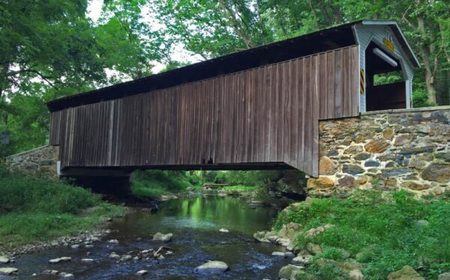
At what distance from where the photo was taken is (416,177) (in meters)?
7.85

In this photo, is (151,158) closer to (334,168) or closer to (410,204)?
(334,168)

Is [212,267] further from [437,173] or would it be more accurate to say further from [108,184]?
[108,184]

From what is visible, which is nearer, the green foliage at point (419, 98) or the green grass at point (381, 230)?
the green grass at point (381, 230)

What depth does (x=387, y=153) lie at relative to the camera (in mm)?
8234

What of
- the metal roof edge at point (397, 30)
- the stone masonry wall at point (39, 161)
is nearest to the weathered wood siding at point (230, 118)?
the metal roof edge at point (397, 30)

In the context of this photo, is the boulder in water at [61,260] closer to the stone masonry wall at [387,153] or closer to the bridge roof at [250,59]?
the stone masonry wall at [387,153]

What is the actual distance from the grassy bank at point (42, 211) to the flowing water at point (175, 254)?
90cm

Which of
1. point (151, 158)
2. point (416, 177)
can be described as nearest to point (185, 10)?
point (151, 158)

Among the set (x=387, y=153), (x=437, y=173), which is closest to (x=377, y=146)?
(x=387, y=153)

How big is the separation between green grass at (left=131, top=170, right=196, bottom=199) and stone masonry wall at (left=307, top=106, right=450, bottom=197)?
12.8 metres

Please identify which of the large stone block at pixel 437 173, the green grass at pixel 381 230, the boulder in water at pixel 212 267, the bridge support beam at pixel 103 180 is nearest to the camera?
the green grass at pixel 381 230

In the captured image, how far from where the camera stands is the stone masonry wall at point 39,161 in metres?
16.4

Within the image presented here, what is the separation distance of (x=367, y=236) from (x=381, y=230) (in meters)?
0.34

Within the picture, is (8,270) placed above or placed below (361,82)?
below
